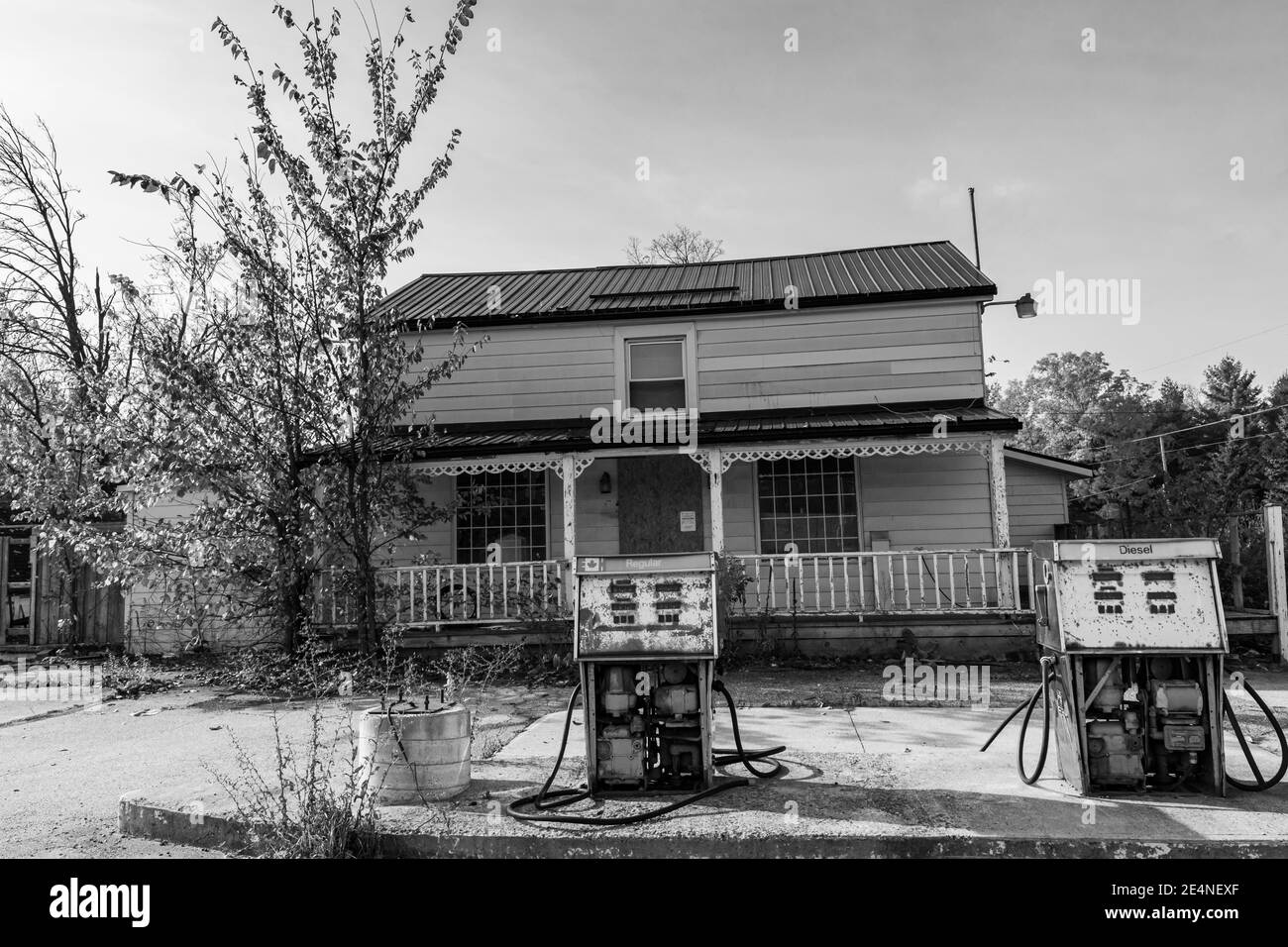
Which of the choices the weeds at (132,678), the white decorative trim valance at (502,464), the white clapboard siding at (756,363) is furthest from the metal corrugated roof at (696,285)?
the weeds at (132,678)

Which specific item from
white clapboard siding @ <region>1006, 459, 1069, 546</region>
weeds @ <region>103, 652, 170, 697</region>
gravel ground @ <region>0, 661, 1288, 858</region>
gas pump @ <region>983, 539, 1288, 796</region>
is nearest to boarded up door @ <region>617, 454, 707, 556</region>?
gravel ground @ <region>0, 661, 1288, 858</region>

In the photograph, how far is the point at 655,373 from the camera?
45.3 ft

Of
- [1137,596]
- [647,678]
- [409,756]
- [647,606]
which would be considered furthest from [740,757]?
[1137,596]

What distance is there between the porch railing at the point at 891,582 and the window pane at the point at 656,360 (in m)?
3.30

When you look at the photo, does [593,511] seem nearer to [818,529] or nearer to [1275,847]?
[818,529]

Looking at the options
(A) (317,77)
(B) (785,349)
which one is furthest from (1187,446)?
(A) (317,77)

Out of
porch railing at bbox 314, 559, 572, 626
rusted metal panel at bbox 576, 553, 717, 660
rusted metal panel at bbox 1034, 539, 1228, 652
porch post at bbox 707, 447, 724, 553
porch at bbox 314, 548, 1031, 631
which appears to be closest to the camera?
rusted metal panel at bbox 1034, 539, 1228, 652

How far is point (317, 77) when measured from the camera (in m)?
10.1

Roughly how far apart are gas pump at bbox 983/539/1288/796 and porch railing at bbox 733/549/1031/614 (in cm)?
579

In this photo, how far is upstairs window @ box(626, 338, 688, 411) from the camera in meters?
13.7

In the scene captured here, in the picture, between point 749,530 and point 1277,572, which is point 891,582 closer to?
point 749,530

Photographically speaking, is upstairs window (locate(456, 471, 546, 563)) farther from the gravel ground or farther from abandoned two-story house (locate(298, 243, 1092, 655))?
the gravel ground
